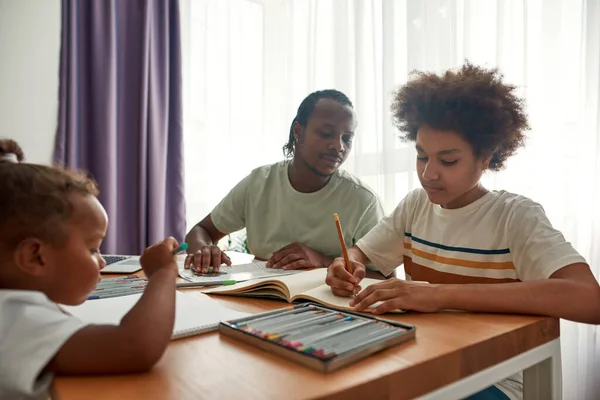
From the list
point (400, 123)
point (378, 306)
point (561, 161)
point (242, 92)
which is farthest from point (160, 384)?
point (242, 92)

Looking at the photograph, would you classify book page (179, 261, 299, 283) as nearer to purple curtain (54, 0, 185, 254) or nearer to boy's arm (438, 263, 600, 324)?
boy's arm (438, 263, 600, 324)

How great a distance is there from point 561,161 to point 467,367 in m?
1.27

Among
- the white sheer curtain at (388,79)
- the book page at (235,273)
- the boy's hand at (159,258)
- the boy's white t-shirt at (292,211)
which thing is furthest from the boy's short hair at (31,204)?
the white sheer curtain at (388,79)

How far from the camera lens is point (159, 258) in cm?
66

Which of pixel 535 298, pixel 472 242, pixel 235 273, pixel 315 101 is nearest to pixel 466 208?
pixel 472 242

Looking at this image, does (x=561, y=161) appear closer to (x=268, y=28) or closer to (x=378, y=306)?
(x=378, y=306)

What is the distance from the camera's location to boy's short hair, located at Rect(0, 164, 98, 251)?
0.56 metres

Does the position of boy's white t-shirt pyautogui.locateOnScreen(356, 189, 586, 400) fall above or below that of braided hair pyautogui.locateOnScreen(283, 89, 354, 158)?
below

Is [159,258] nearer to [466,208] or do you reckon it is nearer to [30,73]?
[466,208]

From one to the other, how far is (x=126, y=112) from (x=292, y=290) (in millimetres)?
2211

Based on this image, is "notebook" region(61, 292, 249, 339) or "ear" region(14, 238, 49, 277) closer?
"ear" region(14, 238, 49, 277)

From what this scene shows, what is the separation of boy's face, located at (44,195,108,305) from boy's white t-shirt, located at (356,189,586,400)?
30.6 inches

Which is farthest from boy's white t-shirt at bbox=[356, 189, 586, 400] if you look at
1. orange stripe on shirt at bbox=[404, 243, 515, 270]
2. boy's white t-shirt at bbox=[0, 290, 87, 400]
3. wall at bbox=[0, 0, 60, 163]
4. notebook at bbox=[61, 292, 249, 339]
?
wall at bbox=[0, 0, 60, 163]

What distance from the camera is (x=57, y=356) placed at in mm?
486
